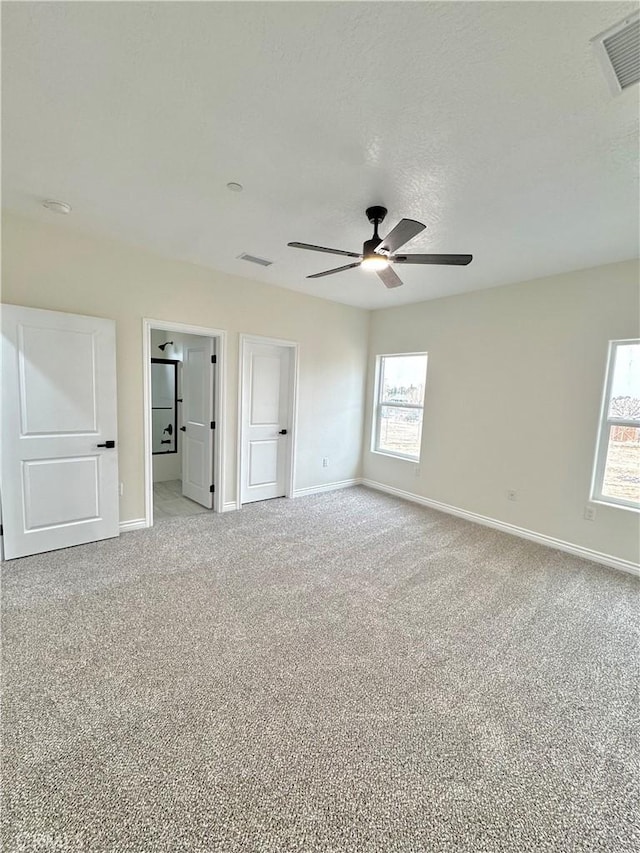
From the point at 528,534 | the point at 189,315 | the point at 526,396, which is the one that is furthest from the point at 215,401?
the point at 528,534

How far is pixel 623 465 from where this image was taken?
329 centimetres

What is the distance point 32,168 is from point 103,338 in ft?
4.17

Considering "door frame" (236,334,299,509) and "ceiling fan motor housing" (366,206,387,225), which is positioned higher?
"ceiling fan motor housing" (366,206,387,225)

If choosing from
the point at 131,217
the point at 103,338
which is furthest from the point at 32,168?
the point at 103,338

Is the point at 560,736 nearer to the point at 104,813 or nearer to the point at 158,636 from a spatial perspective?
the point at 104,813

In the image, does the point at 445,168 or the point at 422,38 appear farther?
the point at 445,168

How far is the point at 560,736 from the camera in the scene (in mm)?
1622

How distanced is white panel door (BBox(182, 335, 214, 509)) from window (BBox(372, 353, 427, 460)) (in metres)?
2.58

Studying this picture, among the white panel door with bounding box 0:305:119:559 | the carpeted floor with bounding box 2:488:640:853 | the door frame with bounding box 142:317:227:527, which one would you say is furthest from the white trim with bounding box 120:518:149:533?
the carpeted floor with bounding box 2:488:640:853

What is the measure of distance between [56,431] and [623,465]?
505cm

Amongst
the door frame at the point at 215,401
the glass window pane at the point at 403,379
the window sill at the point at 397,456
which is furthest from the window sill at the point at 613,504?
the door frame at the point at 215,401

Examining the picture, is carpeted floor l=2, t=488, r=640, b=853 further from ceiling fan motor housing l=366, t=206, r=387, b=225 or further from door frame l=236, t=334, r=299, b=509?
ceiling fan motor housing l=366, t=206, r=387, b=225

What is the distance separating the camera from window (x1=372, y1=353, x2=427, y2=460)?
499 centimetres

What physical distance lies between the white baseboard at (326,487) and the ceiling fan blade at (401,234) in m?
3.44
